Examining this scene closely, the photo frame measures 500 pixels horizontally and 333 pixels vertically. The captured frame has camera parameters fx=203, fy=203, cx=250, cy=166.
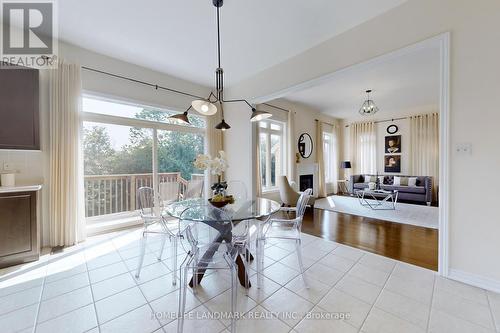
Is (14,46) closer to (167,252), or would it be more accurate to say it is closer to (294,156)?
(167,252)

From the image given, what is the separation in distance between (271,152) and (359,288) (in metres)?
4.15

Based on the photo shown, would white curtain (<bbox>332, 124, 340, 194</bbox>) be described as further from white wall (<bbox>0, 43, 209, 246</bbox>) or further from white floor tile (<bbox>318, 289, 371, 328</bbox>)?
white floor tile (<bbox>318, 289, 371, 328</bbox>)

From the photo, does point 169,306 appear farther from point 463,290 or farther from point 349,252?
point 463,290

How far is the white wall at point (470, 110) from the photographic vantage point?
6.05 feet

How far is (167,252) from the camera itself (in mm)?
2740

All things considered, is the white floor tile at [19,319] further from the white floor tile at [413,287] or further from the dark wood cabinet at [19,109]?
the white floor tile at [413,287]

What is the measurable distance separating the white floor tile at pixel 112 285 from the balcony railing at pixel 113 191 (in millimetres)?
1437

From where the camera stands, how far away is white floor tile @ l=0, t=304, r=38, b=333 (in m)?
1.48

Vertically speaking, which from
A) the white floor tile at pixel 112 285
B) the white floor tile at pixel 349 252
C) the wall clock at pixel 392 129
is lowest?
the white floor tile at pixel 112 285

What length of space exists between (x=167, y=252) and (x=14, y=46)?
3.34 m

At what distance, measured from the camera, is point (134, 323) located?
5.02ft

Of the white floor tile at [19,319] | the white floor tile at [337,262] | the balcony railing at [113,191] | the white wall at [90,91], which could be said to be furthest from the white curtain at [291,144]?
the white floor tile at [19,319]

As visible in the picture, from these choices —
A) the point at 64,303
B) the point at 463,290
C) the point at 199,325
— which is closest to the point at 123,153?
the point at 64,303

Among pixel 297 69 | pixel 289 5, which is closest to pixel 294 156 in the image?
pixel 297 69
